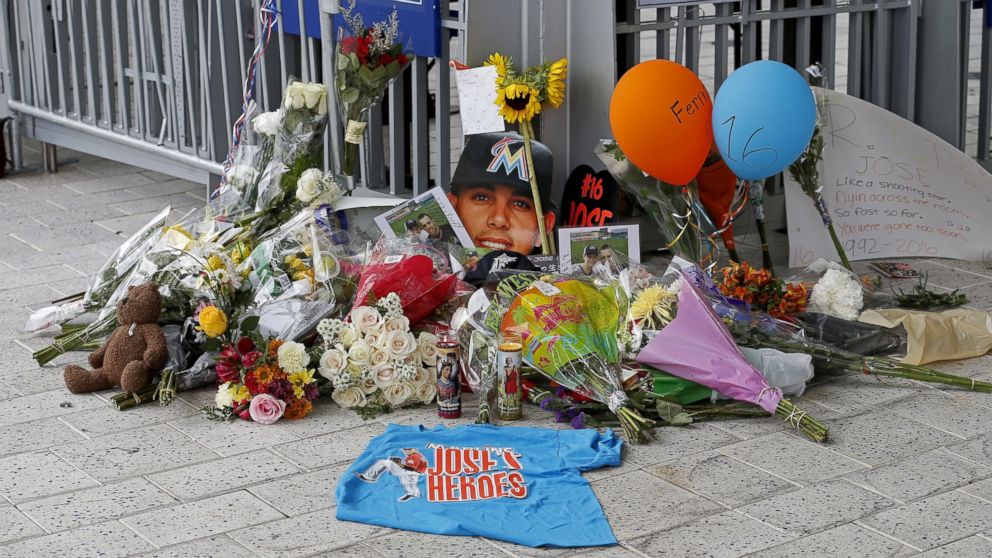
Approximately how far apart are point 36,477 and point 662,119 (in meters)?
2.50

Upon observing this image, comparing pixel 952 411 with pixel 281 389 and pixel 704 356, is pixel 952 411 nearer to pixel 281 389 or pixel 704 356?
pixel 704 356

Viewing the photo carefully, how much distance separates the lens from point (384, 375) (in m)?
4.29

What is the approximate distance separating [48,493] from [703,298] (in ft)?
6.96

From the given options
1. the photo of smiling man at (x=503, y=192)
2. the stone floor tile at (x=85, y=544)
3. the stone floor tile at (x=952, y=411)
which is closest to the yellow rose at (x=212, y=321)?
the stone floor tile at (x=85, y=544)

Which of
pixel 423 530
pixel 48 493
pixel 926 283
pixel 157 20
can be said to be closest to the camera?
pixel 423 530

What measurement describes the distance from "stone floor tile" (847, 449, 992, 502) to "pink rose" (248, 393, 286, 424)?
180 cm

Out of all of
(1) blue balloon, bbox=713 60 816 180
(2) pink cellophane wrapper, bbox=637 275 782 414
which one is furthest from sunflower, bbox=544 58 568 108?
(2) pink cellophane wrapper, bbox=637 275 782 414

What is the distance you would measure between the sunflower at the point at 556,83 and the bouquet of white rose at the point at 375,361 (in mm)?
1314

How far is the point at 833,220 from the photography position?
5.79m

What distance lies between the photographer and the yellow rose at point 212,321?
435 centimetres

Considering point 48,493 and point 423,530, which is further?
point 48,493

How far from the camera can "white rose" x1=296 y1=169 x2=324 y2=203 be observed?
513cm

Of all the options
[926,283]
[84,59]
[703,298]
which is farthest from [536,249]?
[84,59]

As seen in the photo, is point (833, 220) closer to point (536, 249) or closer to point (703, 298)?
point (536, 249)
